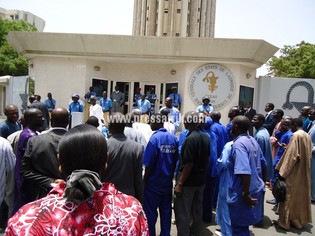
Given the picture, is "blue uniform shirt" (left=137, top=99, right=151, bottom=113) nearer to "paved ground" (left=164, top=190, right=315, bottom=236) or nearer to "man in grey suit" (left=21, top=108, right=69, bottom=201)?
"paved ground" (left=164, top=190, right=315, bottom=236)

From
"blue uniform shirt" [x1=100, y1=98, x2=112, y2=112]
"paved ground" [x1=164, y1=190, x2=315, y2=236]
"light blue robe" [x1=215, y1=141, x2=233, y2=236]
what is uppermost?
"blue uniform shirt" [x1=100, y1=98, x2=112, y2=112]

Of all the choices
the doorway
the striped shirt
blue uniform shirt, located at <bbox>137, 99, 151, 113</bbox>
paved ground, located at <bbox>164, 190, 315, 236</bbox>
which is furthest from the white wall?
the striped shirt

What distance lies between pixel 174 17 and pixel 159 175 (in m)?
46.3

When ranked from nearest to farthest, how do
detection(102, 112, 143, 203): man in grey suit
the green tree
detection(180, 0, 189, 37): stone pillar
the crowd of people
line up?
the crowd of people
detection(102, 112, 143, 203): man in grey suit
the green tree
detection(180, 0, 189, 37): stone pillar

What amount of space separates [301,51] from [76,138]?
35.2 metres

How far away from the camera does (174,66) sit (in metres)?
14.6

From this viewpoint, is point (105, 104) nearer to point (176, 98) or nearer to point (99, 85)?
point (99, 85)

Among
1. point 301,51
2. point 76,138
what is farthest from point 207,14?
point 76,138

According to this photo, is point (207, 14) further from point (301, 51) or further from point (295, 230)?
point (295, 230)

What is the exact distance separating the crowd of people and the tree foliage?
27.6 meters

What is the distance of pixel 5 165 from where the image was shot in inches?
135

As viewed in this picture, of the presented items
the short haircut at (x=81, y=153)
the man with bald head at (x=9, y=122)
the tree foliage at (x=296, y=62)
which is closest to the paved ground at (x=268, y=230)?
the man with bald head at (x=9, y=122)

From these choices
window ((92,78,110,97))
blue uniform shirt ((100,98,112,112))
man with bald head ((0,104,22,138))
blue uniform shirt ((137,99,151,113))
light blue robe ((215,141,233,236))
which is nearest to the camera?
light blue robe ((215,141,233,236))

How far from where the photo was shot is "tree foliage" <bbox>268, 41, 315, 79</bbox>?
29453 mm
